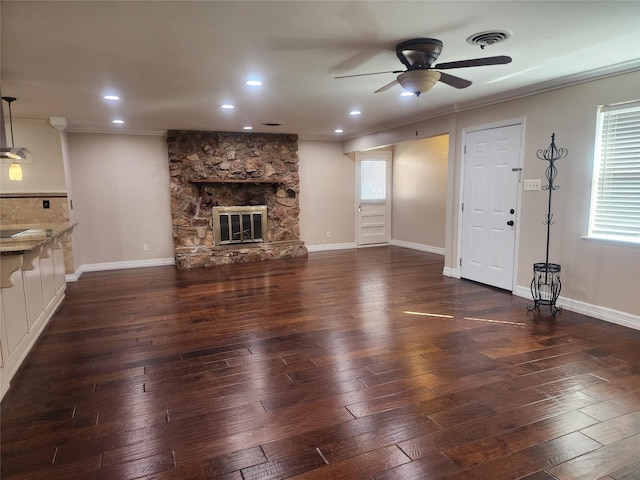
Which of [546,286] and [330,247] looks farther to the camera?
[330,247]

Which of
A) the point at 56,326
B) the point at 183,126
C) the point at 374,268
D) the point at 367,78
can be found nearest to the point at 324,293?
the point at 374,268

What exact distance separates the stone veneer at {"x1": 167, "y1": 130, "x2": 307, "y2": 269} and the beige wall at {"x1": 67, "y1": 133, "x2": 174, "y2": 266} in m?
0.26

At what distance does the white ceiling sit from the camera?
2291 millimetres

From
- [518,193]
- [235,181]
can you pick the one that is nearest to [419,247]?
[518,193]

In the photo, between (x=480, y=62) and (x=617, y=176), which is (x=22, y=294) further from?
(x=617, y=176)

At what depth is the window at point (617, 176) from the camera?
3551mm

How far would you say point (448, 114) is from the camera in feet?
18.0

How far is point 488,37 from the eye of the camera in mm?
2734

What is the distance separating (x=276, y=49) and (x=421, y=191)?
5594 mm

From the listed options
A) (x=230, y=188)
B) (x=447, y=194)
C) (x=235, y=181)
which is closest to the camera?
(x=447, y=194)

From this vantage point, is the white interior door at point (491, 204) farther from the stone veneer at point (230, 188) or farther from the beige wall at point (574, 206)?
the stone veneer at point (230, 188)

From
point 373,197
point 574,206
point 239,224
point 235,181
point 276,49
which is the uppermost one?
point 276,49

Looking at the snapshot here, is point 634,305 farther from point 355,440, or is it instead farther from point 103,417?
point 103,417

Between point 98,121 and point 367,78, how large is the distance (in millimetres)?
4326
